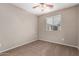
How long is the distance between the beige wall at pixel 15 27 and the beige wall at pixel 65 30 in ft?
0.80

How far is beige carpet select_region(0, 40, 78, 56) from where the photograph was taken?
175 cm

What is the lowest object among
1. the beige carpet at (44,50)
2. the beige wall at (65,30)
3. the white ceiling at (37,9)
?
the beige carpet at (44,50)

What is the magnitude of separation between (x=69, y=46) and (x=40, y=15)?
3.64 ft

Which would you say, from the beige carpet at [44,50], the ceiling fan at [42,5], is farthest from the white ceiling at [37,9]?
the beige carpet at [44,50]

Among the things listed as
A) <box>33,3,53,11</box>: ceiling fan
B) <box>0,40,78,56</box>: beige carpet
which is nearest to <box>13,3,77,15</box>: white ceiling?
<box>33,3,53,11</box>: ceiling fan

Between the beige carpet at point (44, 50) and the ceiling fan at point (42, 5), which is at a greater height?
the ceiling fan at point (42, 5)

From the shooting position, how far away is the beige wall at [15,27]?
1.66 meters

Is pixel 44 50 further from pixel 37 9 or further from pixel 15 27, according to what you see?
pixel 37 9

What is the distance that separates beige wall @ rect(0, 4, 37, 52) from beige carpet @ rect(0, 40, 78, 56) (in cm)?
13

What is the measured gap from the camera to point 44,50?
1817 millimetres

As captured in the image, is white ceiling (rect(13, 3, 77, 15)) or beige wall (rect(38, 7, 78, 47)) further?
beige wall (rect(38, 7, 78, 47))

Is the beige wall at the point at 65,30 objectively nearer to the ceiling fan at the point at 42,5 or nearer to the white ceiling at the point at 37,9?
the white ceiling at the point at 37,9

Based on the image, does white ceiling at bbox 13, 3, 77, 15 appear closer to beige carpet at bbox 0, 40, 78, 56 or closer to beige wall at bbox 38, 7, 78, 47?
beige wall at bbox 38, 7, 78, 47

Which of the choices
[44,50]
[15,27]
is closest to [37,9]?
[15,27]
